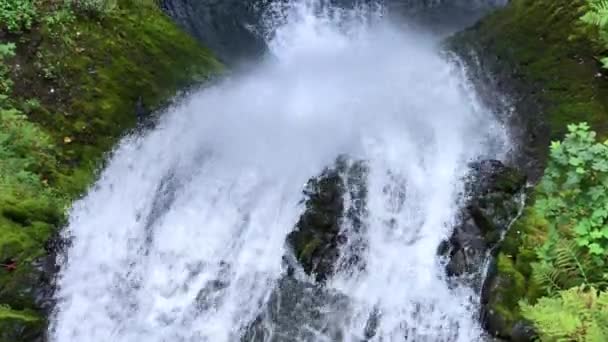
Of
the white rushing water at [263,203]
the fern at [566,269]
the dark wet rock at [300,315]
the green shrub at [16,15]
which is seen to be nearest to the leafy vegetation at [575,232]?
the fern at [566,269]

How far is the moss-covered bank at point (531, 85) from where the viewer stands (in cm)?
683

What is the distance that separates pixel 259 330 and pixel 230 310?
477 millimetres

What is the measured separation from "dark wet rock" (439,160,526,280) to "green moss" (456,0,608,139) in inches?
47.3

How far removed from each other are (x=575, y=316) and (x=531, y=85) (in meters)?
5.49

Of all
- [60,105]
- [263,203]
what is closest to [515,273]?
[263,203]

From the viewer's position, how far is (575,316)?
4699 millimetres

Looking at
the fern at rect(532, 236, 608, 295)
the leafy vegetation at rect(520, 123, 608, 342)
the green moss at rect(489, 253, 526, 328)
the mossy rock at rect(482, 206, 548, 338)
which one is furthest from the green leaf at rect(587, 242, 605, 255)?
the green moss at rect(489, 253, 526, 328)

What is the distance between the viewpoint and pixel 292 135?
969cm

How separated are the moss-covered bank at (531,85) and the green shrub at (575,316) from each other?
1532 mm

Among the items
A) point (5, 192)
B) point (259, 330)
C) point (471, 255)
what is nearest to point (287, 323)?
point (259, 330)

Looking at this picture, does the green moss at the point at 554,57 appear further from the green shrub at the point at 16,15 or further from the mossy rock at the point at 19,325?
the green shrub at the point at 16,15

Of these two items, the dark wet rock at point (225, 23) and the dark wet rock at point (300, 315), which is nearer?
the dark wet rock at point (300, 315)

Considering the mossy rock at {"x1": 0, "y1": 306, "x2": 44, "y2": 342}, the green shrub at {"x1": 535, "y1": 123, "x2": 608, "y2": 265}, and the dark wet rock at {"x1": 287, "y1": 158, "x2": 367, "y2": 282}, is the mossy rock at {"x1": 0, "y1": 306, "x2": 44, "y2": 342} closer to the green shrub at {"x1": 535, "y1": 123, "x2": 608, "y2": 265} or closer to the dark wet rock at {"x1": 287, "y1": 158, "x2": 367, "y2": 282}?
the dark wet rock at {"x1": 287, "y1": 158, "x2": 367, "y2": 282}

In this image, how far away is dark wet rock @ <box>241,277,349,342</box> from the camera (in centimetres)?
720
